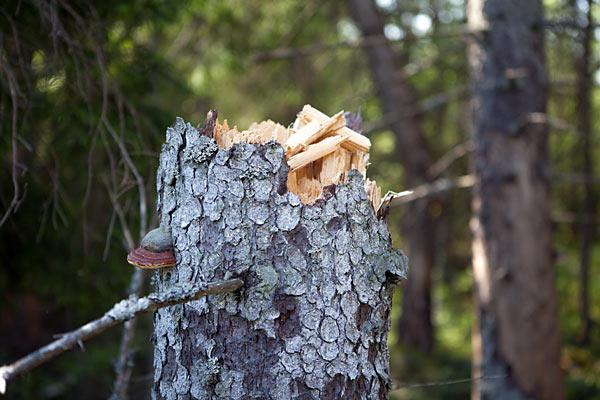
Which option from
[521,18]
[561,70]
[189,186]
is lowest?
[189,186]

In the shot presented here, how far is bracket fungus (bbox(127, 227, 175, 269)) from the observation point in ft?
5.64

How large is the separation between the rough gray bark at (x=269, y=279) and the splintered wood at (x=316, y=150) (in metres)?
0.11

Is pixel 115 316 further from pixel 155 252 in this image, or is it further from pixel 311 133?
pixel 311 133

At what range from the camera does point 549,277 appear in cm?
494

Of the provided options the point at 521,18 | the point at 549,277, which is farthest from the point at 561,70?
the point at 549,277

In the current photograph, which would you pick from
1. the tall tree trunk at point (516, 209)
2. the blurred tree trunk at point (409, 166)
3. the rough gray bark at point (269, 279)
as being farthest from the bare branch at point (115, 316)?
the blurred tree trunk at point (409, 166)

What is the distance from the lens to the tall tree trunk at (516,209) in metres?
4.82

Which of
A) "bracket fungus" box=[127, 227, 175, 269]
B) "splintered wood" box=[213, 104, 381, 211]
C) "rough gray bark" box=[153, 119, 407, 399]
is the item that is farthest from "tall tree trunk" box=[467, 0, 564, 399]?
"bracket fungus" box=[127, 227, 175, 269]

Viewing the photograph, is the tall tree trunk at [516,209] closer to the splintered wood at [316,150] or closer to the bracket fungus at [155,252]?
the splintered wood at [316,150]

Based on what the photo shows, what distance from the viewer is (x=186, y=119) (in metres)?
4.31

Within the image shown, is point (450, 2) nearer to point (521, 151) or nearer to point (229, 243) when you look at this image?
point (521, 151)

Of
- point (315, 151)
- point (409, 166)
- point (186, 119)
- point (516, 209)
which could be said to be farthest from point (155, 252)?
point (409, 166)

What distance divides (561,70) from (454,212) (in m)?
3.23

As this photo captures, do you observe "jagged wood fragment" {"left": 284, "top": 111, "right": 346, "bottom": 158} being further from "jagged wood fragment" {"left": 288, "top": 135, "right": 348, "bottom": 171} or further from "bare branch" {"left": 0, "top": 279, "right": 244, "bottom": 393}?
"bare branch" {"left": 0, "top": 279, "right": 244, "bottom": 393}
